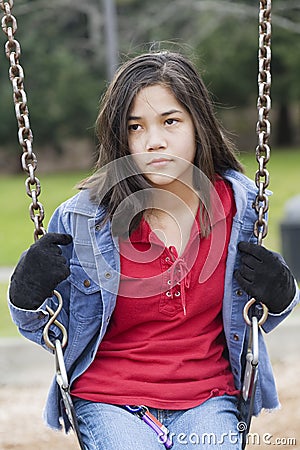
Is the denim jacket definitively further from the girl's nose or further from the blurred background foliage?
the blurred background foliage

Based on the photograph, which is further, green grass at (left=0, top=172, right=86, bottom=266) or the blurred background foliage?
the blurred background foliage

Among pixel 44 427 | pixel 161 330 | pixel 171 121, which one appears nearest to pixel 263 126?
pixel 171 121

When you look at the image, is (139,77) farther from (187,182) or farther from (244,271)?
(244,271)

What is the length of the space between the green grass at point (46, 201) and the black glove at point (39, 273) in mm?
2459

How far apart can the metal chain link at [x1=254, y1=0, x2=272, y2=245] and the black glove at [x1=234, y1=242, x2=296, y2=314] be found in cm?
5

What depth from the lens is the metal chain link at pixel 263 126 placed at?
8.11ft

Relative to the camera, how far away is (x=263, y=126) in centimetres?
251

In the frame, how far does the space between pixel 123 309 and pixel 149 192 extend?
36 cm

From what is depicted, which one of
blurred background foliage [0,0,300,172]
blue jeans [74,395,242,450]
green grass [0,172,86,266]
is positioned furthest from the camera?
blurred background foliage [0,0,300,172]

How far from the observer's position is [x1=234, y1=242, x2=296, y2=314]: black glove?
7.98 ft

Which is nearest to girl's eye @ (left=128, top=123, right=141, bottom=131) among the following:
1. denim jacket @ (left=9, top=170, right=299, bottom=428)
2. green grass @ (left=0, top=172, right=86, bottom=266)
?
denim jacket @ (left=9, top=170, right=299, bottom=428)

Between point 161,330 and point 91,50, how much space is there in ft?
69.3

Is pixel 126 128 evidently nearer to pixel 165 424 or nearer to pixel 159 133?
pixel 159 133
